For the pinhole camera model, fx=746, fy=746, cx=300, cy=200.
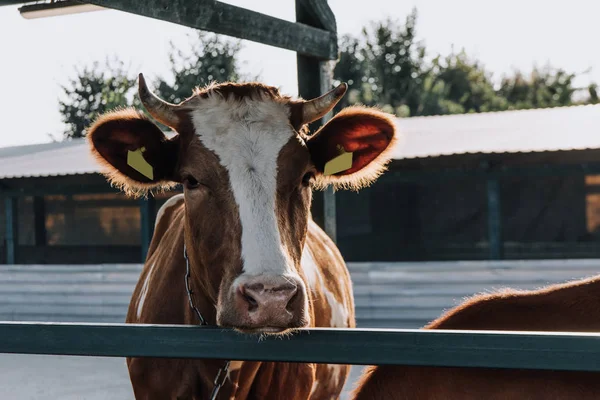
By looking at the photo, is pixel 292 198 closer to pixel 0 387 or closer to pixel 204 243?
pixel 204 243

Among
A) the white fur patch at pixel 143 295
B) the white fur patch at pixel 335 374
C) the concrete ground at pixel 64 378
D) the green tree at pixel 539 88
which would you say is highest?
the green tree at pixel 539 88

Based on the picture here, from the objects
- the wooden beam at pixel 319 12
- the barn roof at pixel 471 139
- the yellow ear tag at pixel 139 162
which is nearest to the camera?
the yellow ear tag at pixel 139 162

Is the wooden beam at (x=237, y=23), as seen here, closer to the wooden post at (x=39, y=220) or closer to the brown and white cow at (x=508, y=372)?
the brown and white cow at (x=508, y=372)

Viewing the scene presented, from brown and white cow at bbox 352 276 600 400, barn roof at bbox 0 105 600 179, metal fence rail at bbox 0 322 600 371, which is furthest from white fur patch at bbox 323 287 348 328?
barn roof at bbox 0 105 600 179

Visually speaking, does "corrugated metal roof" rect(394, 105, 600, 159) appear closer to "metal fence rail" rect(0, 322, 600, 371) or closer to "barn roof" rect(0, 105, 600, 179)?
"barn roof" rect(0, 105, 600, 179)

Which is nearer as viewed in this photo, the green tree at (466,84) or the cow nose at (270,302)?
the cow nose at (270,302)

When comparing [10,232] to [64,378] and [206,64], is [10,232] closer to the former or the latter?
[64,378]

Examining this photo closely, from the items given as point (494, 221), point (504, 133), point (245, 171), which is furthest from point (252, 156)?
point (504, 133)

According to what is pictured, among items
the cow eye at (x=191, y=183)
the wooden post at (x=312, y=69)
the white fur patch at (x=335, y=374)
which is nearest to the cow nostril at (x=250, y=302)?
the cow eye at (x=191, y=183)

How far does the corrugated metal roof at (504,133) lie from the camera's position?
991 cm

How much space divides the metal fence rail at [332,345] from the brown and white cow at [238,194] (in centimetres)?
46

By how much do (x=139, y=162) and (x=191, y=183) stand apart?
10.5 inches

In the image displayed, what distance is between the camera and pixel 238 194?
95.0 inches

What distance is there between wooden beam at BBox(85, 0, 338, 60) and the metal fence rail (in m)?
1.53
